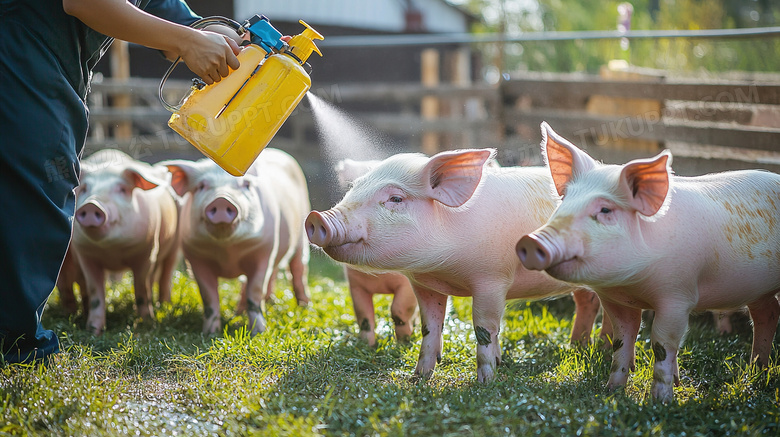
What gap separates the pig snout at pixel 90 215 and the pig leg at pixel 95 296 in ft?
1.47

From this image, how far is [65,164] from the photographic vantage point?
3109 mm

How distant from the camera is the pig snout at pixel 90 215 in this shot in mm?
4137

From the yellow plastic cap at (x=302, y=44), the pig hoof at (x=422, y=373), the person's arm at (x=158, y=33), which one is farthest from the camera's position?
the pig hoof at (x=422, y=373)

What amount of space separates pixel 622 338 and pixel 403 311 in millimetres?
1236

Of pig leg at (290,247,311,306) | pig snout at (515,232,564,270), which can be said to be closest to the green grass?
pig snout at (515,232,564,270)

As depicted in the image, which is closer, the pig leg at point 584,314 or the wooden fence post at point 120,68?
the pig leg at point 584,314

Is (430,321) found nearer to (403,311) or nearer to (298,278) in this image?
(403,311)

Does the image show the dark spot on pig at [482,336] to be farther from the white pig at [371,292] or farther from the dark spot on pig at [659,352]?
the white pig at [371,292]

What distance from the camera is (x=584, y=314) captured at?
3932 millimetres

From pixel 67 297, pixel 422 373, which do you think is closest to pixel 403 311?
pixel 422 373

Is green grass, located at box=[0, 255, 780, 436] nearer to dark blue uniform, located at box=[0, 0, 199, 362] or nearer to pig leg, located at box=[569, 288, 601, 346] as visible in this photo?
pig leg, located at box=[569, 288, 601, 346]

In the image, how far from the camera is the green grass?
2.58 m

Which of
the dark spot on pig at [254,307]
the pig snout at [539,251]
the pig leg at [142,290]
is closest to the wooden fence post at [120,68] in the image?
the pig leg at [142,290]

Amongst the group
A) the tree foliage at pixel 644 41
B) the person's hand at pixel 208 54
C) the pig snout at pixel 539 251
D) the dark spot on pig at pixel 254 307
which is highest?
the tree foliage at pixel 644 41
